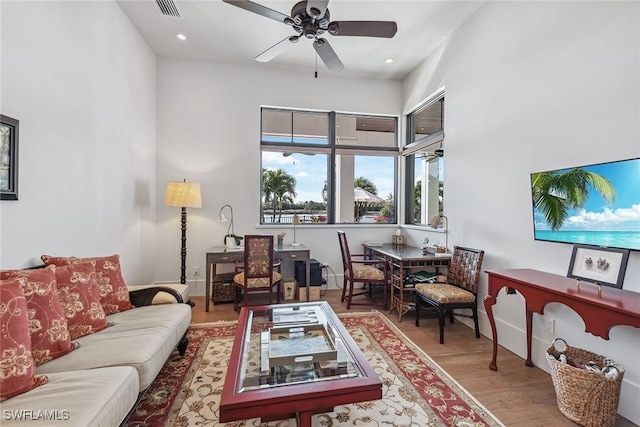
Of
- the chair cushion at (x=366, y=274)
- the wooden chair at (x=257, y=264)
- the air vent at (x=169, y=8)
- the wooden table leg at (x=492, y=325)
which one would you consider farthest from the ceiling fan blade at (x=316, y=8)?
the chair cushion at (x=366, y=274)

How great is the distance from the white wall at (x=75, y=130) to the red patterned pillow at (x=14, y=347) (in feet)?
1.99

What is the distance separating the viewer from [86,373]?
1422 mm

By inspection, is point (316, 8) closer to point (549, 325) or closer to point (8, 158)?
point (8, 158)

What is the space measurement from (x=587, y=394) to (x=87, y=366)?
2.80 metres

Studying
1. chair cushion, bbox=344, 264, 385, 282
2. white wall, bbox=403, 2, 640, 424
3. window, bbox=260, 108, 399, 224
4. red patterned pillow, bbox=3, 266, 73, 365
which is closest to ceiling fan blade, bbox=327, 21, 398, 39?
white wall, bbox=403, 2, 640, 424

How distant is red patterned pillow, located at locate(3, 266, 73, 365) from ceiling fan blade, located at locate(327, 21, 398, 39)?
2780 mm

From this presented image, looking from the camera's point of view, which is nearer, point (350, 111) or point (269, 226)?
point (269, 226)

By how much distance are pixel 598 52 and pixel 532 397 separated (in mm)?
2442

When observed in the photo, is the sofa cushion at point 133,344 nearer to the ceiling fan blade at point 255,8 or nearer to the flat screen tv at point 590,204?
the ceiling fan blade at point 255,8

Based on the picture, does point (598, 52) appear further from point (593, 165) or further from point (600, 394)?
point (600, 394)

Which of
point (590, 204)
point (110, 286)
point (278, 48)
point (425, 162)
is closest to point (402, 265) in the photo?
point (590, 204)

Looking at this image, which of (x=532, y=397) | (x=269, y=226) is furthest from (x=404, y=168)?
(x=532, y=397)

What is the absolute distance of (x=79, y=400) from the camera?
1.23 m

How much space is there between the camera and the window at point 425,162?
4047 mm
